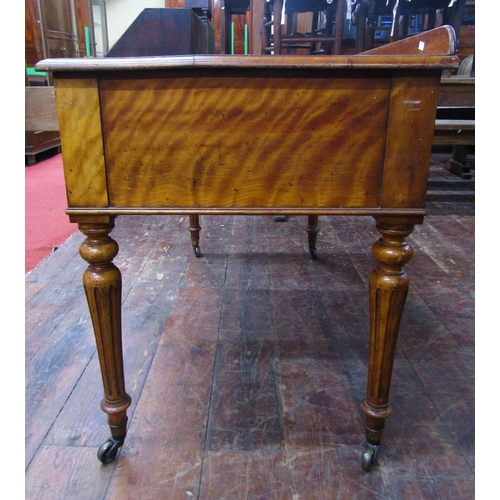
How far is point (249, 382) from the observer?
1152 mm

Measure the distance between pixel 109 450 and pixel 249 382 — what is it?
0.38 metres

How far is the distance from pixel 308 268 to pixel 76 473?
3.96ft

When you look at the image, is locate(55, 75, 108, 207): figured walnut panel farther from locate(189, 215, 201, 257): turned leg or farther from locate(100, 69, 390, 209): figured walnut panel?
locate(189, 215, 201, 257): turned leg

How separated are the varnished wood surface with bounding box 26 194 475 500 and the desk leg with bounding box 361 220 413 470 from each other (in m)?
0.09

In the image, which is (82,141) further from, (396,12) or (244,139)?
(396,12)

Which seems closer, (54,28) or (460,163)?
(460,163)

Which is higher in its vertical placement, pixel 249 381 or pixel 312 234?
pixel 312 234

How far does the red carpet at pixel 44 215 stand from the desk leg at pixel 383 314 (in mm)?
1501

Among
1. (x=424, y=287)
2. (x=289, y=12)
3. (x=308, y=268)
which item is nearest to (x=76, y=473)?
(x=308, y=268)

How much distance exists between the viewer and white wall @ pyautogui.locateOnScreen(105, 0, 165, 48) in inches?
261

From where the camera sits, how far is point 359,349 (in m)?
1.29

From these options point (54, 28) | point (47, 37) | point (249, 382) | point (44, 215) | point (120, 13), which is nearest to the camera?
point (249, 382)

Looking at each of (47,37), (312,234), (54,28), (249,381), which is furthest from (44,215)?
(54,28)

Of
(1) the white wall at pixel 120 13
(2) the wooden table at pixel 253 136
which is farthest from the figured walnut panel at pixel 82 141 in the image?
(1) the white wall at pixel 120 13
